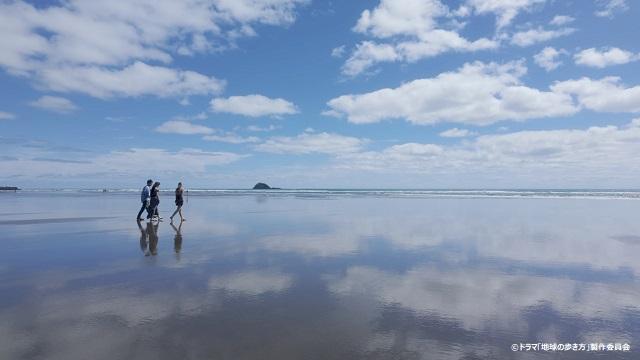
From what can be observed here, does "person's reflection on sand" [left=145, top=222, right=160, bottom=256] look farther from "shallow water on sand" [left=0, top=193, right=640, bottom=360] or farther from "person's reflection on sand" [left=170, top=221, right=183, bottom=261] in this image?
"person's reflection on sand" [left=170, top=221, right=183, bottom=261]

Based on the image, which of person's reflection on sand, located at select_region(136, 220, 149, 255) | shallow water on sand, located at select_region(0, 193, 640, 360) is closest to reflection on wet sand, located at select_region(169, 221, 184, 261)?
shallow water on sand, located at select_region(0, 193, 640, 360)

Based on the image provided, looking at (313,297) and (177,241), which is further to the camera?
(177,241)

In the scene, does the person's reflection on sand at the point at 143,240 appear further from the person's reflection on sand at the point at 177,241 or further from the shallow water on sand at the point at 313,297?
the person's reflection on sand at the point at 177,241

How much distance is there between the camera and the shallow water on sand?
238 inches

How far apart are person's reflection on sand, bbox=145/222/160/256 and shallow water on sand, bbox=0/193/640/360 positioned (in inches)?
4.7

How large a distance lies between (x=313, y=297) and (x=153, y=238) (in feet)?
36.6

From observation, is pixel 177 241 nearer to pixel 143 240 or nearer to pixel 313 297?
pixel 143 240

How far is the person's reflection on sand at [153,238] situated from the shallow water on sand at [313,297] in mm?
118

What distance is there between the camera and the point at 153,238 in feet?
56.1

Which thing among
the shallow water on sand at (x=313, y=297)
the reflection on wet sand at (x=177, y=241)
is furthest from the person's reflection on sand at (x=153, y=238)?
the reflection on wet sand at (x=177, y=241)

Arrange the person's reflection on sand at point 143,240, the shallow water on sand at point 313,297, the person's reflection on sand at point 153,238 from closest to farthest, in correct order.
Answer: the shallow water on sand at point 313,297 → the person's reflection on sand at point 153,238 → the person's reflection on sand at point 143,240

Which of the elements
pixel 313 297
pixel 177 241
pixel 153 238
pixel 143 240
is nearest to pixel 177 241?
pixel 177 241

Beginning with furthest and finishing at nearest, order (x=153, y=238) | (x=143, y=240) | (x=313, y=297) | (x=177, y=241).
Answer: (x=153, y=238) → (x=143, y=240) → (x=177, y=241) → (x=313, y=297)

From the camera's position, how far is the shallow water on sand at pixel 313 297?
6043 millimetres
